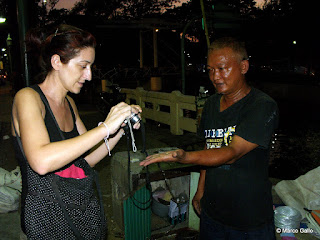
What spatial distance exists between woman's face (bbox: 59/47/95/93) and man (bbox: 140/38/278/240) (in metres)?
0.84

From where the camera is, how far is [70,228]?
198cm

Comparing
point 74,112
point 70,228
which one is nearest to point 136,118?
point 74,112

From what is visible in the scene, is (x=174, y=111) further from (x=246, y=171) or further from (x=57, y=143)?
(x=57, y=143)

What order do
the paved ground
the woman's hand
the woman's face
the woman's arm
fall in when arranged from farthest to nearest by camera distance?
the paved ground → the woman's face → the woman's hand → the woman's arm

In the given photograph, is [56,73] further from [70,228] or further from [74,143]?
[70,228]

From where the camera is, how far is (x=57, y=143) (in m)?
1.69

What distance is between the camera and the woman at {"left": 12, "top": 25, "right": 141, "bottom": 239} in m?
1.71

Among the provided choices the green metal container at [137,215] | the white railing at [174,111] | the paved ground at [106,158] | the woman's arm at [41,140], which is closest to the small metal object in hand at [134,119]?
the woman's arm at [41,140]

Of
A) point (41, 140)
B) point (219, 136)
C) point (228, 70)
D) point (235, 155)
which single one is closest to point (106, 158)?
point (219, 136)

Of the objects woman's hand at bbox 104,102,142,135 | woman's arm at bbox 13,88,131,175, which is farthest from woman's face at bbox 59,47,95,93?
woman's hand at bbox 104,102,142,135

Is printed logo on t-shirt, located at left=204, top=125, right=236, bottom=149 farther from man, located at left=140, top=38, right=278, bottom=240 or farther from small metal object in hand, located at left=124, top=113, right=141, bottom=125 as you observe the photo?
small metal object in hand, located at left=124, top=113, right=141, bottom=125

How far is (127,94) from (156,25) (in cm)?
907

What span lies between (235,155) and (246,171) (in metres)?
0.24

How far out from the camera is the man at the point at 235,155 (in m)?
2.21
